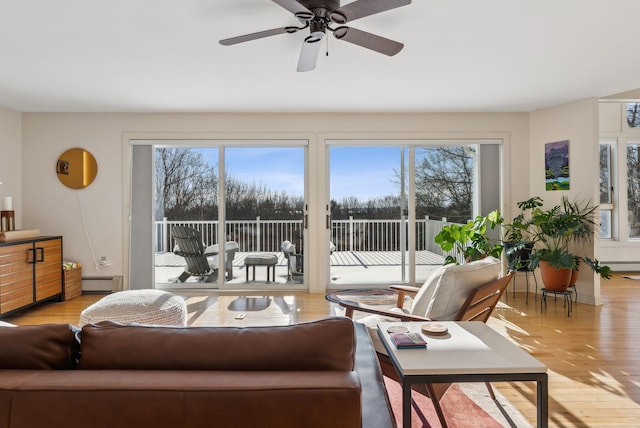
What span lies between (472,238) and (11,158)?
589cm

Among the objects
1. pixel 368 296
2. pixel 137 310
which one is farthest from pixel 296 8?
pixel 368 296

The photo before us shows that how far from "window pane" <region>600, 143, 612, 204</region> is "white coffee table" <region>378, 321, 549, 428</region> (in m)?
6.12

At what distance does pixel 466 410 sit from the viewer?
2.07m

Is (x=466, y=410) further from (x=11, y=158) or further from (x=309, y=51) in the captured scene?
(x=11, y=158)

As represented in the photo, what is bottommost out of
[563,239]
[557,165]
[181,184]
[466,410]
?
[466,410]

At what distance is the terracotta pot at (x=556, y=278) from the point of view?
4164 mm

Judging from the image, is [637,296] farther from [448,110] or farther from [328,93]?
[328,93]

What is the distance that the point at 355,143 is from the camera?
4973mm

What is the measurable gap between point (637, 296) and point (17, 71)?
23.7ft

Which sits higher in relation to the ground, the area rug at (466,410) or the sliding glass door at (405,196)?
the sliding glass door at (405,196)

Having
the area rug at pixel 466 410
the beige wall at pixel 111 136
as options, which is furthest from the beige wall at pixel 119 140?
the area rug at pixel 466 410

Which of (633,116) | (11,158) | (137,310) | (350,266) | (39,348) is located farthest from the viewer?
(633,116)

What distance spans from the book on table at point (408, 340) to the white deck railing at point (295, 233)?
3.51 m

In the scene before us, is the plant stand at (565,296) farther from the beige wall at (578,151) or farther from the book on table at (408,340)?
the book on table at (408,340)
